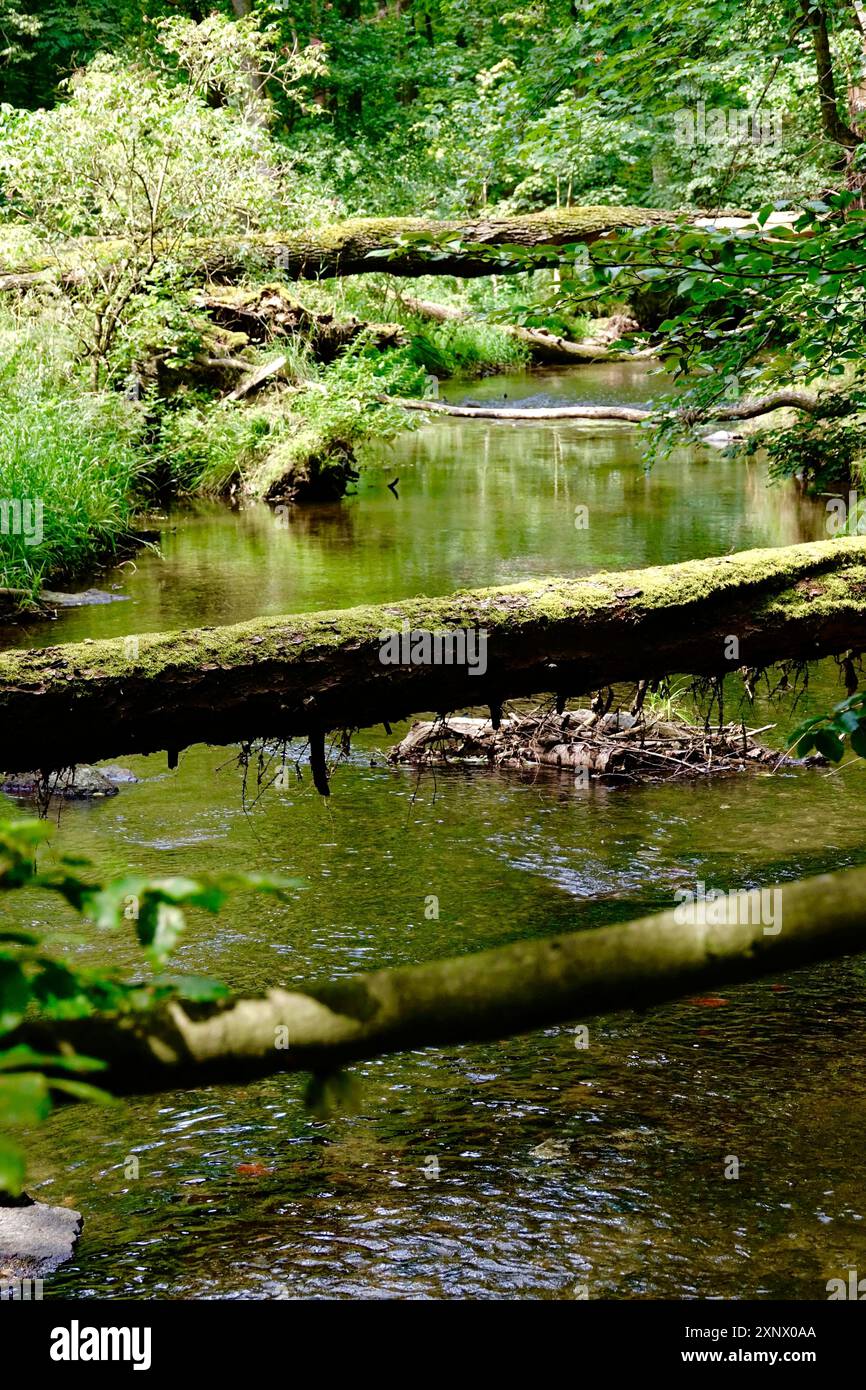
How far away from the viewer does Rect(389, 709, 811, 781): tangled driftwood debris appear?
668 centimetres

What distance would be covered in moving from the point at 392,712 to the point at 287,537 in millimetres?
8200

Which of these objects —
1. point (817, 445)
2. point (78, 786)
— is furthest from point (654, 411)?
point (78, 786)

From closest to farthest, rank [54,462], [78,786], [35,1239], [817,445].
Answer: [35,1239] → [78,786] → [817,445] → [54,462]

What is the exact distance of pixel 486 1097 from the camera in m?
3.85

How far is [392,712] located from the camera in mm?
4191

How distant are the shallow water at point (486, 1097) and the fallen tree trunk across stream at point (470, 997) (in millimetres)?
372

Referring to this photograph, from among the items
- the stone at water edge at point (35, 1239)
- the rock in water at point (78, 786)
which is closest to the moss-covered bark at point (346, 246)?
the rock in water at point (78, 786)

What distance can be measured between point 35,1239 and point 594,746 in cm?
431

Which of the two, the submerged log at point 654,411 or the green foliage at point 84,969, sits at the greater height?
the submerged log at point 654,411

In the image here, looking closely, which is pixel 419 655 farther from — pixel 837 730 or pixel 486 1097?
pixel 837 730

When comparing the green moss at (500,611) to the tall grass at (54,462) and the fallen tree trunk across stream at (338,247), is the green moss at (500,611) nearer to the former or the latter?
the fallen tree trunk across stream at (338,247)

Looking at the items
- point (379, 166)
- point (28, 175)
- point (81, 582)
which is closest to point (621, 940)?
point (81, 582)

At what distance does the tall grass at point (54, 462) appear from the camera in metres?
10.0

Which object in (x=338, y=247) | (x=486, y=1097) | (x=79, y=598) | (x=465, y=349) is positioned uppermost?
(x=465, y=349)
